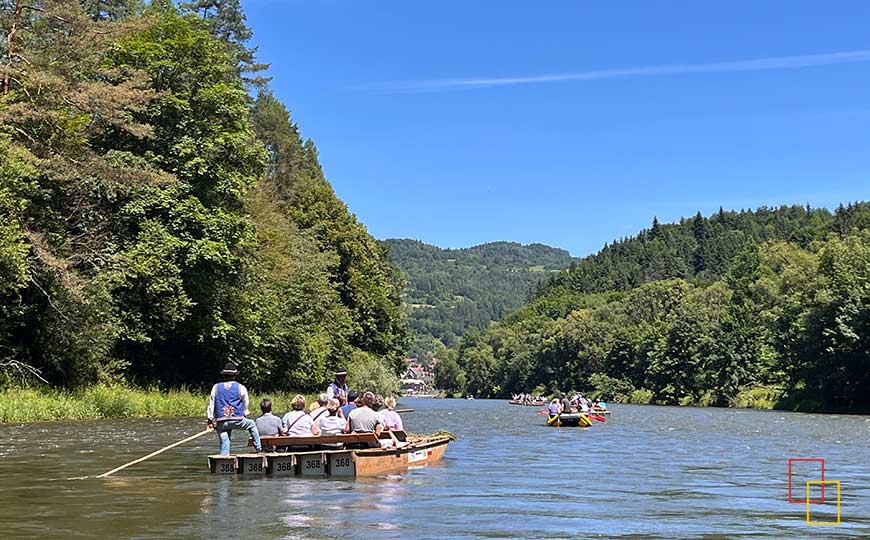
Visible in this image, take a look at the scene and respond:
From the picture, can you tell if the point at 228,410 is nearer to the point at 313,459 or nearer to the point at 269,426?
the point at 269,426

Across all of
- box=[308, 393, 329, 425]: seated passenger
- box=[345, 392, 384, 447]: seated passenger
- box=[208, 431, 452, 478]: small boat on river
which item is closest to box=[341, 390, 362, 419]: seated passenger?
box=[308, 393, 329, 425]: seated passenger

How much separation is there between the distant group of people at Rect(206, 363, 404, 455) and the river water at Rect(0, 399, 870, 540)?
1189mm

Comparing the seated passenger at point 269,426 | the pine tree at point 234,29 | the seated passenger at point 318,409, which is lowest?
the seated passenger at point 269,426

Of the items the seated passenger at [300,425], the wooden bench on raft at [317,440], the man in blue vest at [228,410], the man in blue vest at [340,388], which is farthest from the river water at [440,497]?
the man in blue vest at [340,388]

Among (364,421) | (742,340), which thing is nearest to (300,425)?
(364,421)

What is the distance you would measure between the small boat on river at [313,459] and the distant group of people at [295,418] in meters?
0.26

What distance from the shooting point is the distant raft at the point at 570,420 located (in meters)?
51.6

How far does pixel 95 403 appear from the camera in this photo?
42.3 meters

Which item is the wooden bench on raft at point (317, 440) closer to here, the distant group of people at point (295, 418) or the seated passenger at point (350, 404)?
the distant group of people at point (295, 418)

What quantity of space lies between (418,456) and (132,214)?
25.5 metres

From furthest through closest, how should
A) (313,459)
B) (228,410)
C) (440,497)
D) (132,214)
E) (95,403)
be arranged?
(132,214) < (95,403) < (228,410) < (313,459) < (440,497)

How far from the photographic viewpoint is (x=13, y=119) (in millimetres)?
40406

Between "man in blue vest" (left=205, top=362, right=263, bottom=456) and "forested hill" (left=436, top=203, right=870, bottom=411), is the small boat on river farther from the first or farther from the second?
"forested hill" (left=436, top=203, right=870, bottom=411)

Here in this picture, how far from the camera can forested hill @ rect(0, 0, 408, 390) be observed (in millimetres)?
40594
